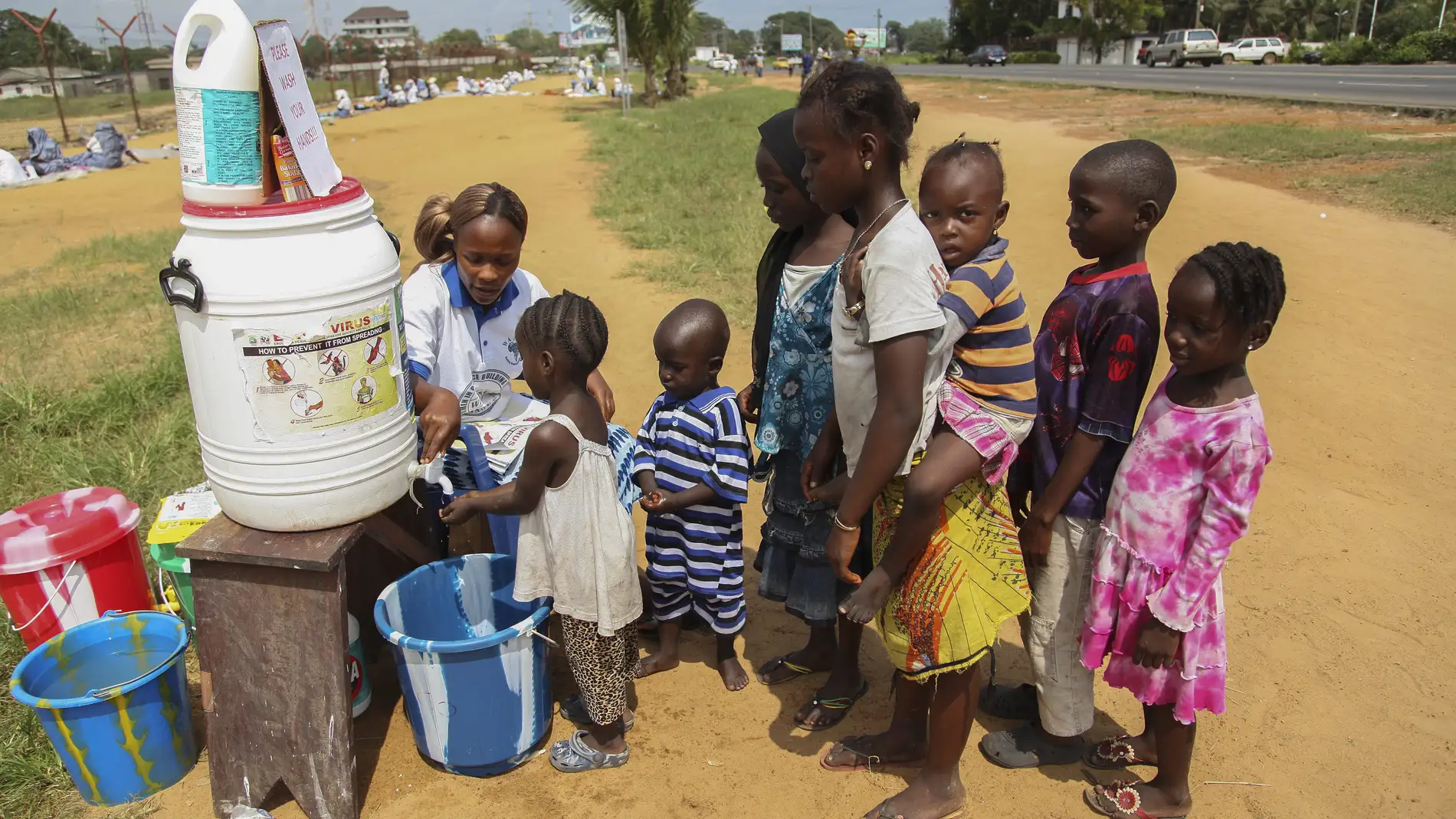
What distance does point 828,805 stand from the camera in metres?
2.53

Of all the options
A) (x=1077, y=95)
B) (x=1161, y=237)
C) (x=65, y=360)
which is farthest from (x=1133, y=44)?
(x=65, y=360)

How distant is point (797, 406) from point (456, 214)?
1326 mm

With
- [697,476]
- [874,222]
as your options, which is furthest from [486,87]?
[874,222]

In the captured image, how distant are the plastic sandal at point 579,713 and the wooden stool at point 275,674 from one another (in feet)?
2.22

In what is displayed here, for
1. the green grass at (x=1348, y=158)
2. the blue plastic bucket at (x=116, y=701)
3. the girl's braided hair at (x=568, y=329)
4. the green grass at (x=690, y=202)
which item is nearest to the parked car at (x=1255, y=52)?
the green grass at (x=1348, y=158)

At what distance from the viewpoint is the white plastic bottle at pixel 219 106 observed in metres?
2.07

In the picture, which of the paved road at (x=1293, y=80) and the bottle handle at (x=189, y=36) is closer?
the bottle handle at (x=189, y=36)

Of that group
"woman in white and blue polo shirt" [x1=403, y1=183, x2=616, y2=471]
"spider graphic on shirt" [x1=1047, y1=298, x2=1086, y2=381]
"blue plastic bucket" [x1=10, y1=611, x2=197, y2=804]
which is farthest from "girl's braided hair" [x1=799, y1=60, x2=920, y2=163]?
"blue plastic bucket" [x1=10, y1=611, x2=197, y2=804]

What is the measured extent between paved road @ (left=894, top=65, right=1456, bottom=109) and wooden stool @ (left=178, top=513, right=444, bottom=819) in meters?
18.4

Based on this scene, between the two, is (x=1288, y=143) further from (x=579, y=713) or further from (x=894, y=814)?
(x=579, y=713)

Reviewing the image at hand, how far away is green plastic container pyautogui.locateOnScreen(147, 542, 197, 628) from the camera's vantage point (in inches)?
112

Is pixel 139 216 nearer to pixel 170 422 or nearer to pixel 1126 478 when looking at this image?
pixel 170 422

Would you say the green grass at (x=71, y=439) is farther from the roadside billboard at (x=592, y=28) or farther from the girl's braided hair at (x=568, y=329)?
the roadside billboard at (x=592, y=28)

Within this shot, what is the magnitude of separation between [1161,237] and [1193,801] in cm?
667
